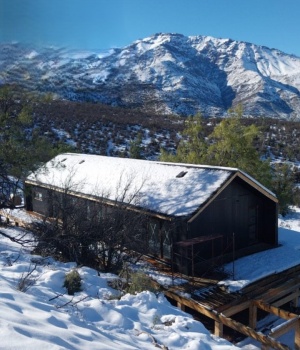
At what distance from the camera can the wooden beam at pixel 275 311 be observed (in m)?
9.60

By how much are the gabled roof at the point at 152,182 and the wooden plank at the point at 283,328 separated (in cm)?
489

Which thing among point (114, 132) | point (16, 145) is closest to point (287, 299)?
point (16, 145)

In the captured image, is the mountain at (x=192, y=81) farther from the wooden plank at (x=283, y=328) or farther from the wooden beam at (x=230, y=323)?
the wooden plank at (x=283, y=328)

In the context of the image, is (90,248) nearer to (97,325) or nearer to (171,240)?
(171,240)

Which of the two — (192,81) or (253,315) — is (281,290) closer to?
(253,315)

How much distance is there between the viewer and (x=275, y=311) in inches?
394

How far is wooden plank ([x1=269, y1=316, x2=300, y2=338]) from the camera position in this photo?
26.3ft

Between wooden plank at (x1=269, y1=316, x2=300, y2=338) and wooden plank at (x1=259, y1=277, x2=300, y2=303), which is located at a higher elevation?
wooden plank at (x1=269, y1=316, x2=300, y2=338)

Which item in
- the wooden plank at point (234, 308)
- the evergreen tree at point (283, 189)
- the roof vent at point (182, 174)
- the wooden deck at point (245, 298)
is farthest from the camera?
the evergreen tree at point (283, 189)

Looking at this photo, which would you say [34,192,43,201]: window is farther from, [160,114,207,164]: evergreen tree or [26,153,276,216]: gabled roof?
[160,114,207,164]: evergreen tree

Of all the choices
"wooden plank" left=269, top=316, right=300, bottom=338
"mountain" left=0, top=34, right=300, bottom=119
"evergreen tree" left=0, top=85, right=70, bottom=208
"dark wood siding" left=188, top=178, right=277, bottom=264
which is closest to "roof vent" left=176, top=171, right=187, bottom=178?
"dark wood siding" left=188, top=178, right=277, bottom=264

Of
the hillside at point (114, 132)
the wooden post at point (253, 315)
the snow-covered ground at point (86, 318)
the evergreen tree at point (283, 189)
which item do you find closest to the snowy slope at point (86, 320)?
the snow-covered ground at point (86, 318)

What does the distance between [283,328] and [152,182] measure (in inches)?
330

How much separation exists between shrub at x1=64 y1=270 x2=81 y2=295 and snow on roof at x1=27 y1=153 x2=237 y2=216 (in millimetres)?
5819
